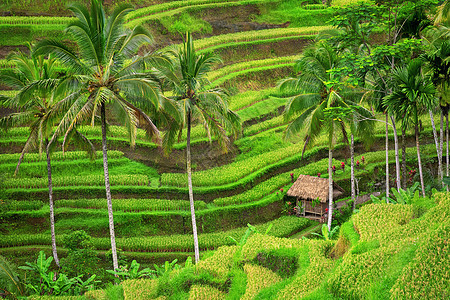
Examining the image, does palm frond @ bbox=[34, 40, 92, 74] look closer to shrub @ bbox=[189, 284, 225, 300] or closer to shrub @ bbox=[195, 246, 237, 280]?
shrub @ bbox=[195, 246, 237, 280]

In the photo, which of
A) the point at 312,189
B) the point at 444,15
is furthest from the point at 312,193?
the point at 444,15

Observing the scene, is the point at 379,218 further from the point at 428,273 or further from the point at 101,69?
the point at 101,69

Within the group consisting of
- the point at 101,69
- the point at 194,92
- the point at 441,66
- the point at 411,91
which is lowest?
the point at 411,91

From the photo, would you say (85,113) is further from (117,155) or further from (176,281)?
(117,155)

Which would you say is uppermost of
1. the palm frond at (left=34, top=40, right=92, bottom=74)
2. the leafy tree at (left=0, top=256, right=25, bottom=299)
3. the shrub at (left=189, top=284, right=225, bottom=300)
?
the palm frond at (left=34, top=40, right=92, bottom=74)

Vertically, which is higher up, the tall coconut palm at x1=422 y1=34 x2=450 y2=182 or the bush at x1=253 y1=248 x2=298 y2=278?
the tall coconut palm at x1=422 y1=34 x2=450 y2=182

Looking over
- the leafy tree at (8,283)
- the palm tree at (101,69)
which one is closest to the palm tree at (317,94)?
the palm tree at (101,69)

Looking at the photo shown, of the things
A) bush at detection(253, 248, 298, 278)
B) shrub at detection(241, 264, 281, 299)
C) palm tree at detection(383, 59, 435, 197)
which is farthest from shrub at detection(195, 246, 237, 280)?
palm tree at detection(383, 59, 435, 197)
